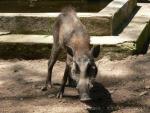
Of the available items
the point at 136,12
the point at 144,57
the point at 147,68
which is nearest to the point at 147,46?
the point at 144,57

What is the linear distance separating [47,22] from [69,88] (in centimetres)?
202

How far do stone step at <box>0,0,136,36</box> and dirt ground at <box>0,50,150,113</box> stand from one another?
0.72 metres

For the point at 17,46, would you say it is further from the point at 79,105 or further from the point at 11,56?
the point at 79,105

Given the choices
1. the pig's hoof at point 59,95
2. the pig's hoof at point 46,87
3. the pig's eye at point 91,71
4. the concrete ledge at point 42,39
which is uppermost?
the pig's eye at point 91,71

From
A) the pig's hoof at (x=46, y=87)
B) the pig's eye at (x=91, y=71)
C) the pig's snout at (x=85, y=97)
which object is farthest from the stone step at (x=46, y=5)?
the pig's snout at (x=85, y=97)

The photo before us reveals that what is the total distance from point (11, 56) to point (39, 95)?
1.85m

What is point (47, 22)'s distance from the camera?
8320mm

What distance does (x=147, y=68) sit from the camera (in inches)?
289

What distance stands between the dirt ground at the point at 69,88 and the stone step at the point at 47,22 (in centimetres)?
72

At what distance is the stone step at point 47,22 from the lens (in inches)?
320

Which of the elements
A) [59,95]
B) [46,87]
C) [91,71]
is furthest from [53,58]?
[91,71]

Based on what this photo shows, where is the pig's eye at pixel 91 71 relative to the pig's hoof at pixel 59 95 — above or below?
above

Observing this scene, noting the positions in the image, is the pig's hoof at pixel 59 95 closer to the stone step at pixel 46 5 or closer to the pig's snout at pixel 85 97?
the pig's snout at pixel 85 97

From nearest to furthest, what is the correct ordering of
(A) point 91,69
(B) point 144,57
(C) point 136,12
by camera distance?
(A) point 91,69
(B) point 144,57
(C) point 136,12
